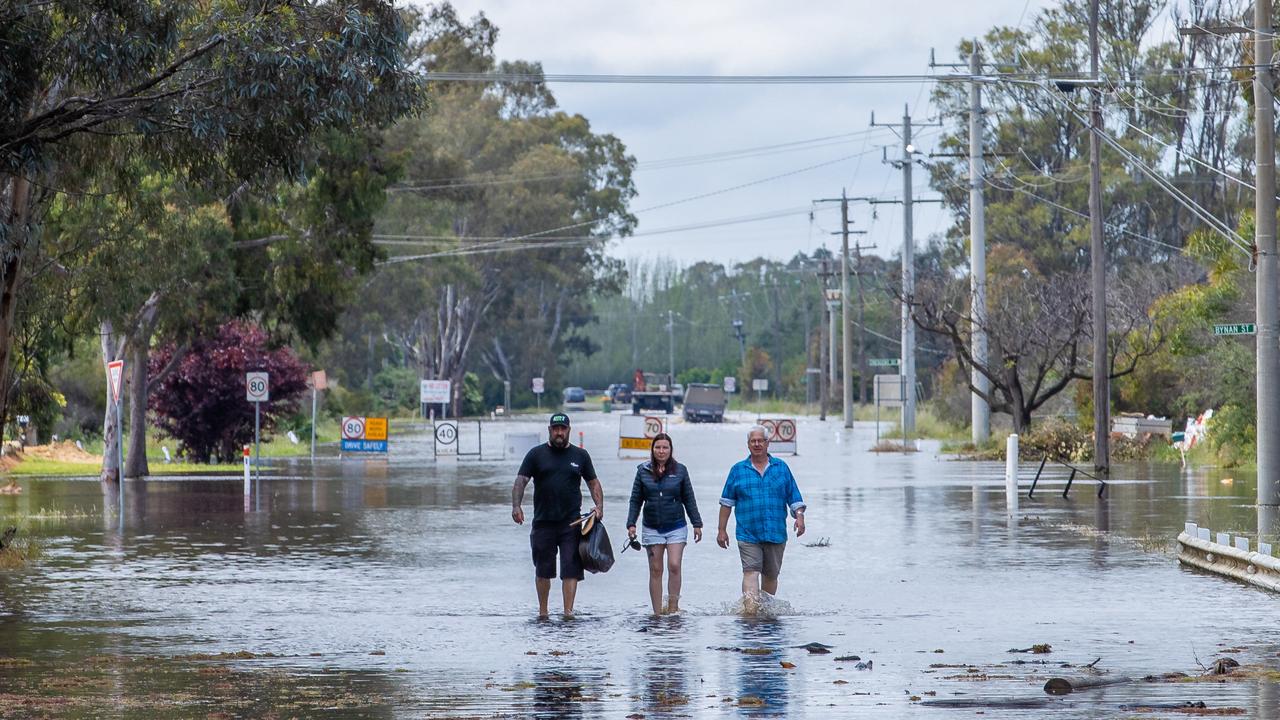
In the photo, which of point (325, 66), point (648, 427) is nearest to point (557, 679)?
point (325, 66)

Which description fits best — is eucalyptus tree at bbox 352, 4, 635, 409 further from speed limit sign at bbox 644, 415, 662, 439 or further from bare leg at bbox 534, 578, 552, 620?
bare leg at bbox 534, 578, 552, 620

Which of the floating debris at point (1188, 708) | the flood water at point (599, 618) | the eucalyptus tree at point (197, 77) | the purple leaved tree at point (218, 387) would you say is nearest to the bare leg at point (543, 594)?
the flood water at point (599, 618)

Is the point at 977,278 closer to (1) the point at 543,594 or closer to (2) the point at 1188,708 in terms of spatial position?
(1) the point at 543,594

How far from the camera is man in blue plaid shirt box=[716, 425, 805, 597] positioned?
1510 centimetres

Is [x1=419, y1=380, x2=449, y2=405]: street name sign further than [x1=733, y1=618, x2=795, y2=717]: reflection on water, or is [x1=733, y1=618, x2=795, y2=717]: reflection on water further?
[x1=419, y1=380, x2=449, y2=405]: street name sign

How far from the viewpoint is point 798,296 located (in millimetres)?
186625

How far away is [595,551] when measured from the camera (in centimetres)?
1526

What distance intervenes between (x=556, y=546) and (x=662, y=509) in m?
0.95

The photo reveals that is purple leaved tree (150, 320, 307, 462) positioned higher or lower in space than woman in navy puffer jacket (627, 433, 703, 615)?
higher

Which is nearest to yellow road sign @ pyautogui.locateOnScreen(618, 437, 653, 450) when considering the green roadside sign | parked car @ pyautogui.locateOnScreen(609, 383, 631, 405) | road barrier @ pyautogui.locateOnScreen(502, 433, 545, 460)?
road barrier @ pyautogui.locateOnScreen(502, 433, 545, 460)

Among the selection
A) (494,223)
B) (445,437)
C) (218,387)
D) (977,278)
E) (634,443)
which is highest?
(494,223)

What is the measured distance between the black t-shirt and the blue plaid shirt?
48.1 inches

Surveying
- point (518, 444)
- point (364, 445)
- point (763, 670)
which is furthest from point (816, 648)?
point (518, 444)

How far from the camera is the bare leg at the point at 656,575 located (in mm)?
15365
